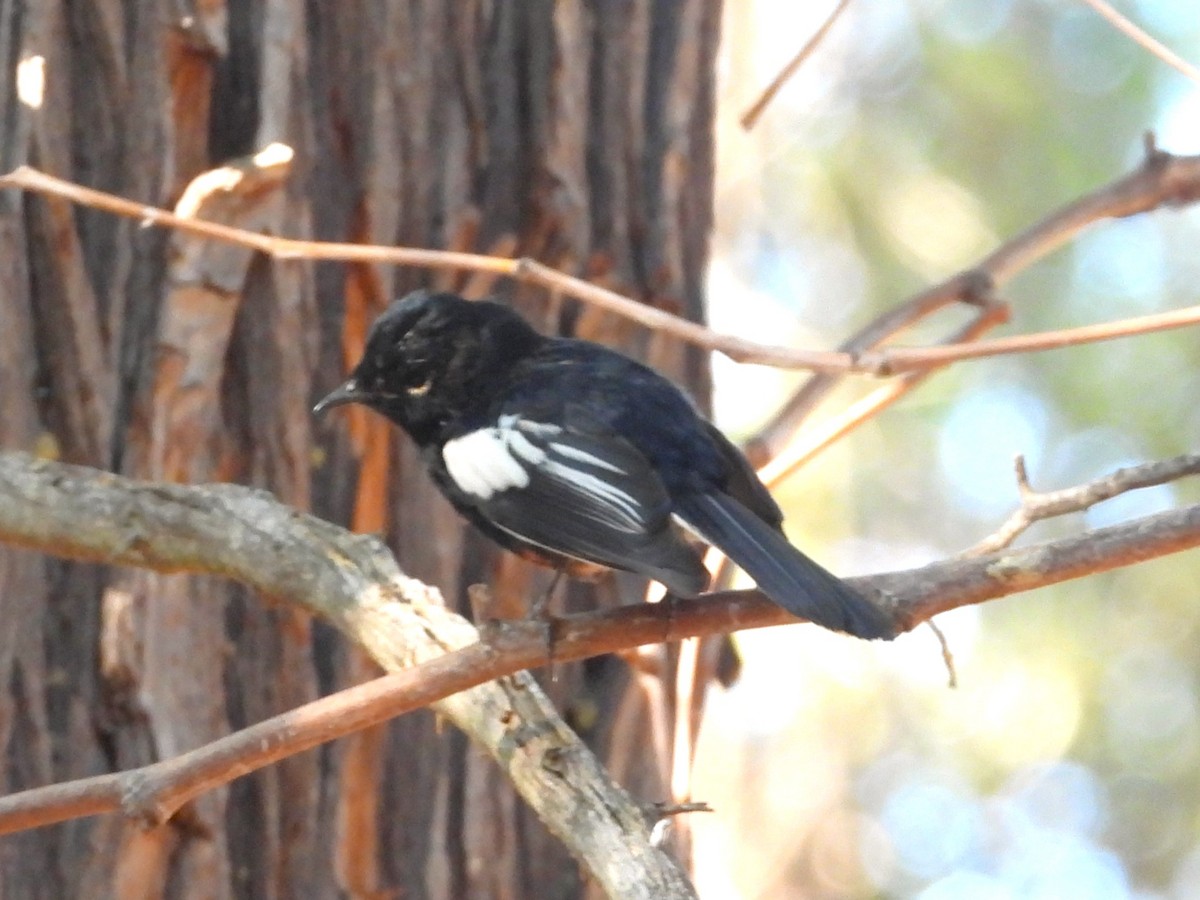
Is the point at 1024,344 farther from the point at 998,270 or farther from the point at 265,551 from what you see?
the point at 998,270

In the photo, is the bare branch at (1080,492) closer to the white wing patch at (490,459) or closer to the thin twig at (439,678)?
the thin twig at (439,678)

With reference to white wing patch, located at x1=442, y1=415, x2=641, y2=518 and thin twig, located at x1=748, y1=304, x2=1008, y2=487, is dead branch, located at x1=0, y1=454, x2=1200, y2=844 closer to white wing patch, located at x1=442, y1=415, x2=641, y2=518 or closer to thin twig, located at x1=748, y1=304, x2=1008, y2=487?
white wing patch, located at x1=442, y1=415, x2=641, y2=518

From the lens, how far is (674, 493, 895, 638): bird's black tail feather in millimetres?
1953

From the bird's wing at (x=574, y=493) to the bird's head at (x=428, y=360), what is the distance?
155 millimetres

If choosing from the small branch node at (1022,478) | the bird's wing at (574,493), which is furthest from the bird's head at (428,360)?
the small branch node at (1022,478)

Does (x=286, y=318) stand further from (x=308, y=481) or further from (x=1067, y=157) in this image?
(x=1067, y=157)

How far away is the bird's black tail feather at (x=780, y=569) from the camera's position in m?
1.95

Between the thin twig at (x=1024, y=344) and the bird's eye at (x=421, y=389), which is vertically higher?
the bird's eye at (x=421, y=389)

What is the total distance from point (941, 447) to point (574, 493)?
8756 mm

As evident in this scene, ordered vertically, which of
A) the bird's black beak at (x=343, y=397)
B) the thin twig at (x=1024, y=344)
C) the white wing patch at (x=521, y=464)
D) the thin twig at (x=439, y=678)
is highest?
the bird's black beak at (x=343, y=397)

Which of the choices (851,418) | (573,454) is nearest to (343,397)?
(573,454)

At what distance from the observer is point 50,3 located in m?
2.83

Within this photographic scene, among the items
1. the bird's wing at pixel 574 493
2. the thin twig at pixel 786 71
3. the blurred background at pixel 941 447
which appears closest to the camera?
the bird's wing at pixel 574 493

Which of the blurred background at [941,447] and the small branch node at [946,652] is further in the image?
the blurred background at [941,447]
